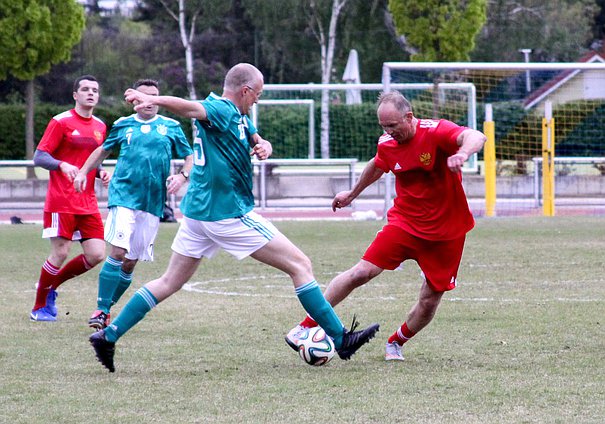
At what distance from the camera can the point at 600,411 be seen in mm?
5426

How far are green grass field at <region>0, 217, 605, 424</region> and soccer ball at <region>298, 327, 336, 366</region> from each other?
0.10 m

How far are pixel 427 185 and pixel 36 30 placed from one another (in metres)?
23.8

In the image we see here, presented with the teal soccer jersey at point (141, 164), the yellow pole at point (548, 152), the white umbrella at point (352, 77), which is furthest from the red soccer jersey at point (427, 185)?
the white umbrella at point (352, 77)

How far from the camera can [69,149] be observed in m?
9.23

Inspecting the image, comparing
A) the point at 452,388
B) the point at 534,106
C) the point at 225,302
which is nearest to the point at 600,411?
the point at 452,388

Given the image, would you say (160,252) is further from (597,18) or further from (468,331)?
(597,18)

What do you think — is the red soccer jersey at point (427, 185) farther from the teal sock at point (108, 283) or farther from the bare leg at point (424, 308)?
the teal sock at point (108, 283)

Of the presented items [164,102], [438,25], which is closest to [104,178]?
[164,102]

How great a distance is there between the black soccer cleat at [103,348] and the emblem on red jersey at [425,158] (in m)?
2.17

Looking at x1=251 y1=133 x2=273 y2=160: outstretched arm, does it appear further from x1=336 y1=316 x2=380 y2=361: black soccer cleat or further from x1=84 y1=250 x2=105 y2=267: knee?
x1=84 y1=250 x2=105 y2=267: knee

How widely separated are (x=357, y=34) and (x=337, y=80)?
17.8 ft

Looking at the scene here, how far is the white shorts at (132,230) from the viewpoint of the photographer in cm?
850

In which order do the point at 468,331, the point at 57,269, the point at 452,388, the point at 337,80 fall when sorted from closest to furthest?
the point at 452,388 < the point at 468,331 < the point at 57,269 < the point at 337,80

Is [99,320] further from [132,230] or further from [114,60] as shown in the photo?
[114,60]
